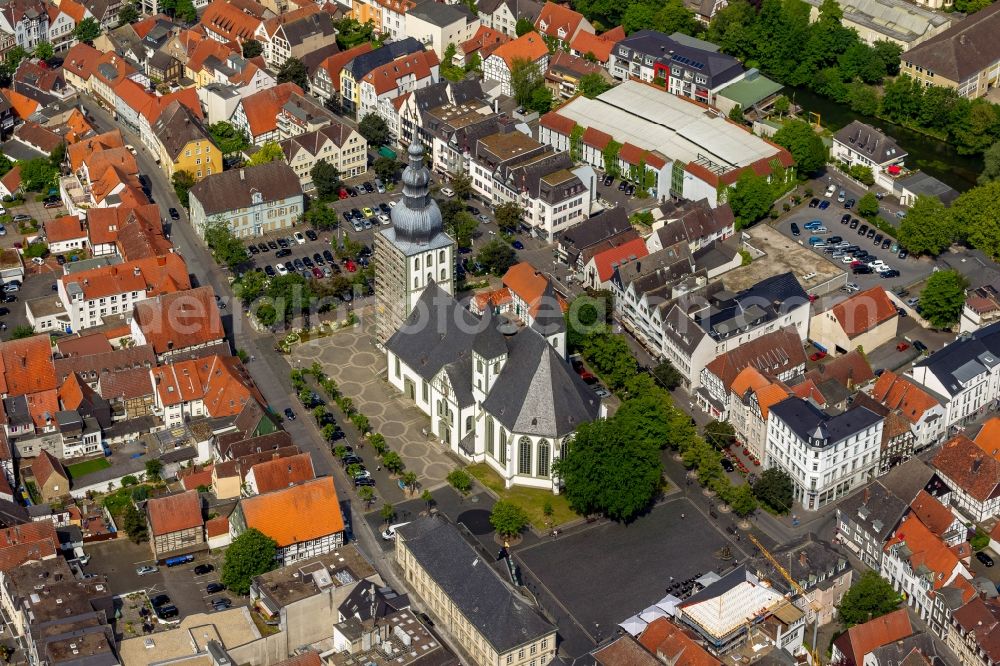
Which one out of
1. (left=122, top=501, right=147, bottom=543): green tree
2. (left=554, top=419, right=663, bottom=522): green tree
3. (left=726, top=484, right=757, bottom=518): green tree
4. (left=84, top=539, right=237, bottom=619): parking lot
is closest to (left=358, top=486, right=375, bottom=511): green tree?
(left=84, top=539, right=237, bottom=619): parking lot

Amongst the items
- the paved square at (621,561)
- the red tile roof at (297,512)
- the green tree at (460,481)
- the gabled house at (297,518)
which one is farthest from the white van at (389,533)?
the paved square at (621,561)

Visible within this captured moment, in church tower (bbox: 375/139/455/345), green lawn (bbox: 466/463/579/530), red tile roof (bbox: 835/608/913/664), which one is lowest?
green lawn (bbox: 466/463/579/530)

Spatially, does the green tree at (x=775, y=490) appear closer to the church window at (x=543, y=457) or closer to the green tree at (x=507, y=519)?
the church window at (x=543, y=457)

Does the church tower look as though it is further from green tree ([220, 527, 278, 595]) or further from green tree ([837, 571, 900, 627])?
green tree ([837, 571, 900, 627])

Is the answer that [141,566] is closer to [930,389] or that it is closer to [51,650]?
[51,650]

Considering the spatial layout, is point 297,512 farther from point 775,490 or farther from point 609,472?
point 775,490

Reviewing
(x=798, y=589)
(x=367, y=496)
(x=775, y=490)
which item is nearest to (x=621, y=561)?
(x=775, y=490)
